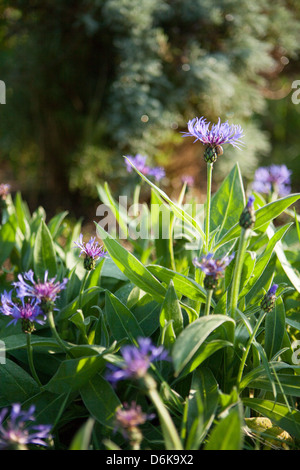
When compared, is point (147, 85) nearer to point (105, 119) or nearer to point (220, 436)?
point (105, 119)

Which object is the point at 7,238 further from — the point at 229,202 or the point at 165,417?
the point at 165,417

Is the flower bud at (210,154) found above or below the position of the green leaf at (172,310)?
above

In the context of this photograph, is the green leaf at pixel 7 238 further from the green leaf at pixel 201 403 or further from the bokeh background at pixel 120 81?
the bokeh background at pixel 120 81

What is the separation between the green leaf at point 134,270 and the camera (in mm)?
1146

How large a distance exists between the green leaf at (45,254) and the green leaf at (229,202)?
52 cm

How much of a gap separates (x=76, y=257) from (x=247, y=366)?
2.40 feet

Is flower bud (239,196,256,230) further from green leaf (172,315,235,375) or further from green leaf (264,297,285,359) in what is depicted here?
green leaf (264,297,285,359)

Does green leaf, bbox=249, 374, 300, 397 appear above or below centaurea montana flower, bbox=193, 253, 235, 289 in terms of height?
below

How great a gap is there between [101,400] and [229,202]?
723 mm

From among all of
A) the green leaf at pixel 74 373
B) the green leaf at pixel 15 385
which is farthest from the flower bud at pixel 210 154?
the green leaf at pixel 15 385

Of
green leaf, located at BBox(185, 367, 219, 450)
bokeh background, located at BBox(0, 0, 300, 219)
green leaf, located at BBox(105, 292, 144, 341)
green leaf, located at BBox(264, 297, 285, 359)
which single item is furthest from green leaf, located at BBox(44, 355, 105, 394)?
bokeh background, located at BBox(0, 0, 300, 219)

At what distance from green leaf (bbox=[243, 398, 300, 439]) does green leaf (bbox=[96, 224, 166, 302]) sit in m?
0.34

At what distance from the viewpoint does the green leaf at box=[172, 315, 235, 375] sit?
81cm

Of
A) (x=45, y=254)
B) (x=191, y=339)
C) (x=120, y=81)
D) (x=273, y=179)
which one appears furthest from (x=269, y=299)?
(x=120, y=81)
